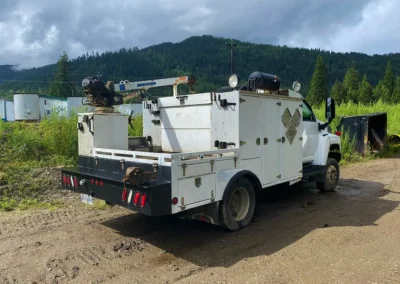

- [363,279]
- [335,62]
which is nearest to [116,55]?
[335,62]

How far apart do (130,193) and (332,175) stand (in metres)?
5.52

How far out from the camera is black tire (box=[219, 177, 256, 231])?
5156 millimetres

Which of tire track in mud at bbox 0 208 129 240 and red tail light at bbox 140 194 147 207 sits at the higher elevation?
red tail light at bbox 140 194 147 207

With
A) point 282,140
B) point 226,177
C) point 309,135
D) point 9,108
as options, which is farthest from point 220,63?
point 226,177

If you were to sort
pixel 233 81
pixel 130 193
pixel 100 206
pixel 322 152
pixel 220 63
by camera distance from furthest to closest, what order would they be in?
pixel 220 63 < pixel 322 152 < pixel 100 206 < pixel 233 81 < pixel 130 193

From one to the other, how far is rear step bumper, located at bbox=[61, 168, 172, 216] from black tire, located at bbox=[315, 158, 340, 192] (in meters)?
4.88

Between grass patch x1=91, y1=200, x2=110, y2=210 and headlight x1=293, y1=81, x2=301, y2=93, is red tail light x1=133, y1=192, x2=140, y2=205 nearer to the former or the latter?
grass patch x1=91, y1=200, x2=110, y2=210

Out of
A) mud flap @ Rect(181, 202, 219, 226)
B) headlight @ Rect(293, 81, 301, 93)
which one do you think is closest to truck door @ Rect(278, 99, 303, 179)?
headlight @ Rect(293, 81, 301, 93)

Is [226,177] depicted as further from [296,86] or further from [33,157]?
[33,157]

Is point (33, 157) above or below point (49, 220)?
above

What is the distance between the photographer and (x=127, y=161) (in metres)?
4.96

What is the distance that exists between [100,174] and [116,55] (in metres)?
164

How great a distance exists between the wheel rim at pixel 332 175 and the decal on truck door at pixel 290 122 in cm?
213

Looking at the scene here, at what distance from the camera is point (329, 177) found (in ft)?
27.0
